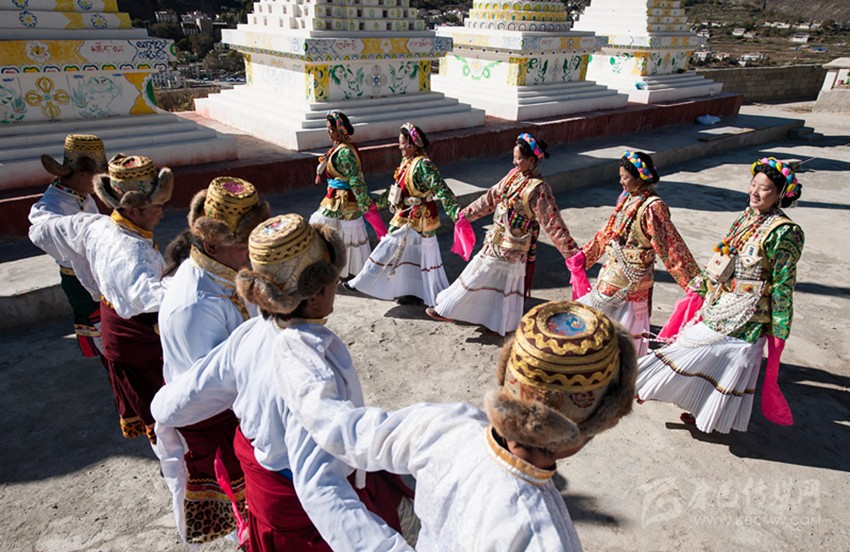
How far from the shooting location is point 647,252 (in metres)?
3.79

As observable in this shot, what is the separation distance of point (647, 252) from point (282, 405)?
9.51 feet

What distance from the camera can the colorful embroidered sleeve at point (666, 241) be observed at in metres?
3.64

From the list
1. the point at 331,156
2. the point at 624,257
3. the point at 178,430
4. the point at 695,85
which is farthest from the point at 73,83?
the point at 695,85

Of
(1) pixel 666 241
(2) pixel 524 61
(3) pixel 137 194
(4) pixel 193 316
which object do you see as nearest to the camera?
(4) pixel 193 316

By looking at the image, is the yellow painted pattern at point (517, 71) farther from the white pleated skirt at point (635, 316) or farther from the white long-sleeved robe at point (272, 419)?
the white long-sleeved robe at point (272, 419)

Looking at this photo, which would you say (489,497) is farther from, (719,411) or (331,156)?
(331,156)

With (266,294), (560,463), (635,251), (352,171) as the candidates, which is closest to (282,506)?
(266,294)

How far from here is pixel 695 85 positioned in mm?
13102

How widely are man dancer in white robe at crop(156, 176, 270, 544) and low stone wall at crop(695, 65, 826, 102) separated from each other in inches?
645

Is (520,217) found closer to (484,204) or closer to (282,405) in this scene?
(484,204)

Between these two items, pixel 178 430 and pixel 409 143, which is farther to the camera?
pixel 409 143

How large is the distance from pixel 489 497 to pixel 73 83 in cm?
684

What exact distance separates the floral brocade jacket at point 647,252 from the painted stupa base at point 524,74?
6526 millimetres

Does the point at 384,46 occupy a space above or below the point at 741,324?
above
